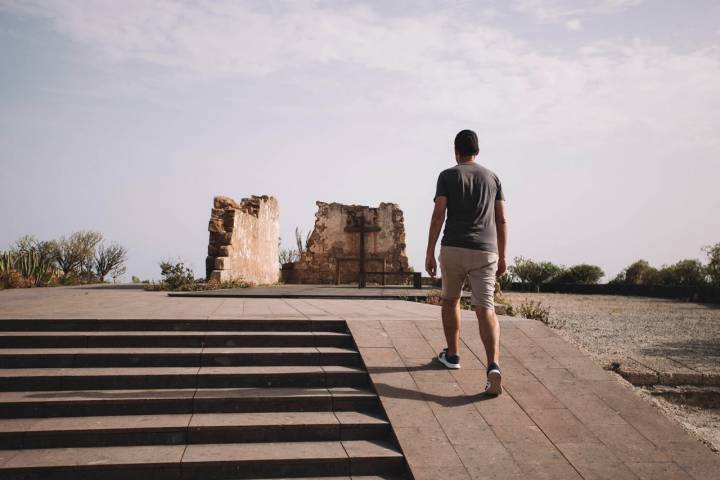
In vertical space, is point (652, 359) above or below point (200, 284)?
below

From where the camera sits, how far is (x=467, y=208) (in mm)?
4781

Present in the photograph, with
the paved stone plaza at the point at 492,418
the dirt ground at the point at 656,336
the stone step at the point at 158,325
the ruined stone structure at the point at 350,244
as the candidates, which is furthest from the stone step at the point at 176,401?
the ruined stone structure at the point at 350,244

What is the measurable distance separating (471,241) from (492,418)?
1.32 m

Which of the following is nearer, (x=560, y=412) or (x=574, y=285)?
(x=560, y=412)

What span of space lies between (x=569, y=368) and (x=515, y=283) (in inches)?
676

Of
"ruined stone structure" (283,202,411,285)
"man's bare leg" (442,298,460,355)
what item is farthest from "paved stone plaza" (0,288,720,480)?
"ruined stone structure" (283,202,411,285)

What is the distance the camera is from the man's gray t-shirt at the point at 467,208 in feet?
15.6

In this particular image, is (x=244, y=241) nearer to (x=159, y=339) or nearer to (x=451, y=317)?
(x=159, y=339)

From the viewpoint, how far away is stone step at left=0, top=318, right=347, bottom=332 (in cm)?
573

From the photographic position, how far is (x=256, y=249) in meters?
16.8

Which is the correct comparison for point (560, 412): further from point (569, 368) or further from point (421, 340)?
point (421, 340)

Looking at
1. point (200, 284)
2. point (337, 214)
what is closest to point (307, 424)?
point (200, 284)

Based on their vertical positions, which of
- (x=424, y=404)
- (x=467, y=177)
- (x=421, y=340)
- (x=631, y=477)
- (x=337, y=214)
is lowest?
(x=631, y=477)

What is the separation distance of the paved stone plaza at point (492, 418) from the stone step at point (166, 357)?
Result: 0.28 ft
